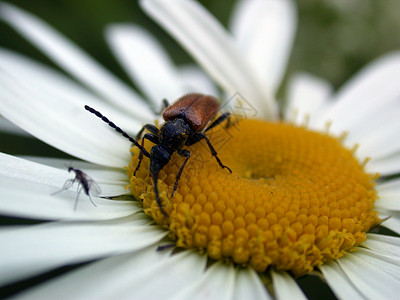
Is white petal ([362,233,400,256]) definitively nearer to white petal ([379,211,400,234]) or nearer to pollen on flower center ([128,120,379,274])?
pollen on flower center ([128,120,379,274])

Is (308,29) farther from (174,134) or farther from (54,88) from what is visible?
(174,134)

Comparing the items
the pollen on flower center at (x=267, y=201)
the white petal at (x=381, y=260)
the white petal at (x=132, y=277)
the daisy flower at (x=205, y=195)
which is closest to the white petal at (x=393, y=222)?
the daisy flower at (x=205, y=195)

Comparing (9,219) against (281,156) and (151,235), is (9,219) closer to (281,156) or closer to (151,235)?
(151,235)

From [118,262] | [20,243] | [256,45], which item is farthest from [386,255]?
[256,45]

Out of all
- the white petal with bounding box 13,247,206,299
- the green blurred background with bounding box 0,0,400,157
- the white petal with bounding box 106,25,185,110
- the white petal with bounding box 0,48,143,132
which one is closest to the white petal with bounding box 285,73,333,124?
the green blurred background with bounding box 0,0,400,157

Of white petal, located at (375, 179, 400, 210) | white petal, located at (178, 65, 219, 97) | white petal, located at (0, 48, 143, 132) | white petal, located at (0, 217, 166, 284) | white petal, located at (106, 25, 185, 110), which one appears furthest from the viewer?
white petal, located at (178, 65, 219, 97)

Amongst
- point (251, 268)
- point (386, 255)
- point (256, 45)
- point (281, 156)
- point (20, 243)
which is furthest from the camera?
point (256, 45)
